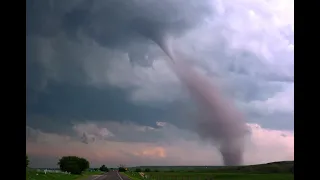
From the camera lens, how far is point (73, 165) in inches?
2079

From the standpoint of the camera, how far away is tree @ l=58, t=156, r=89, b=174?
170 feet

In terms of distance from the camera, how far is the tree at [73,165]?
5171 centimetres
